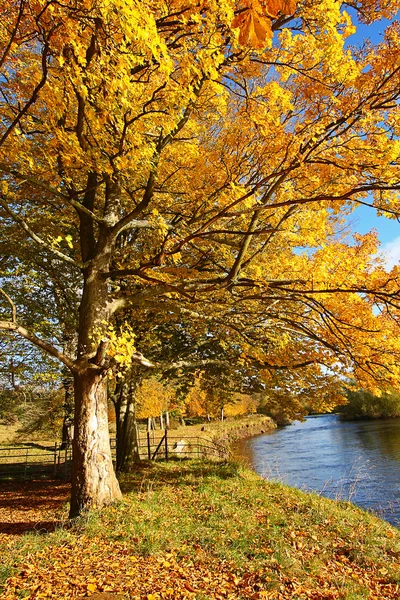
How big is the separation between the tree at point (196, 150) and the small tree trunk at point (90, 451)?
0.02 meters

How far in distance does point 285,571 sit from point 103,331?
4231 mm

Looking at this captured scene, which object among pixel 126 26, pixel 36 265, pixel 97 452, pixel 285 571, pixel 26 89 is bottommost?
pixel 285 571

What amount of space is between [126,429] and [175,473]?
8.23 feet

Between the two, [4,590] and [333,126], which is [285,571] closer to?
[4,590]

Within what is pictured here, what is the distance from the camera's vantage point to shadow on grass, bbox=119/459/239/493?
9.11m

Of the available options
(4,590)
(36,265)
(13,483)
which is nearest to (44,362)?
(36,265)

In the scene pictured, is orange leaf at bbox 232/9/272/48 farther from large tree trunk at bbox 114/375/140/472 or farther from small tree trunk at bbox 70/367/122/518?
large tree trunk at bbox 114/375/140/472

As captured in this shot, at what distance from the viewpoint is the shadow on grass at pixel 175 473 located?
29.9 feet

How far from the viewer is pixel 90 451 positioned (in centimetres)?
605

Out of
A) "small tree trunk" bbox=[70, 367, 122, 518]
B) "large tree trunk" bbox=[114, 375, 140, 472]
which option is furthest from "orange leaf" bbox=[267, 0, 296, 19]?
"large tree trunk" bbox=[114, 375, 140, 472]

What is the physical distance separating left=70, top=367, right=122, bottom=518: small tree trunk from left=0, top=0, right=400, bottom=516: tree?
0.9 inches

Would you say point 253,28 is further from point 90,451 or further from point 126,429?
point 126,429

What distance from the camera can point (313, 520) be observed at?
6.08m

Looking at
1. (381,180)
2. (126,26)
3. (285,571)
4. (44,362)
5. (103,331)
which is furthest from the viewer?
(44,362)
